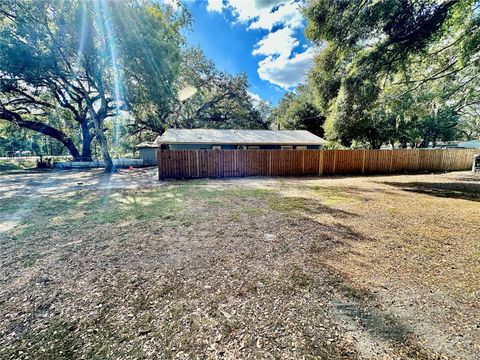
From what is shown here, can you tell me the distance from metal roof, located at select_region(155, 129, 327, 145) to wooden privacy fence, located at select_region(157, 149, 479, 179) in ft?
10.4

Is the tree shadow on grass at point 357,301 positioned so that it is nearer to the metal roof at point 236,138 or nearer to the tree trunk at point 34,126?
the metal roof at point 236,138

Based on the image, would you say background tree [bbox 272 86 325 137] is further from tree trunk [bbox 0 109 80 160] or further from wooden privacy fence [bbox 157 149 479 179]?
tree trunk [bbox 0 109 80 160]

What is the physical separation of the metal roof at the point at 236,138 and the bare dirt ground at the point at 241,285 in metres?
10.00

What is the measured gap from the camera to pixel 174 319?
81.8 inches

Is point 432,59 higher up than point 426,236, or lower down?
higher up

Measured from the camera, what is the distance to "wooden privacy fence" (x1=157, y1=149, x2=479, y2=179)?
11562 mm

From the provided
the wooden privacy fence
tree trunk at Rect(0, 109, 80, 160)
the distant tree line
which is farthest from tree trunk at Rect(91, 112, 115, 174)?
the distant tree line

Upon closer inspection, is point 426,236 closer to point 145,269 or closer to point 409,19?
point 145,269

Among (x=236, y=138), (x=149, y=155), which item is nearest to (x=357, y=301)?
(x=236, y=138)

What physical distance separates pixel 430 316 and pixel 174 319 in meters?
2.36

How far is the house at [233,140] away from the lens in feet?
48.7

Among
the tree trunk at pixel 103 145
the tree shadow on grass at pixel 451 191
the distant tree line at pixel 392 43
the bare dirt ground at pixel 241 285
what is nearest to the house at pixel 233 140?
the tree trunk at pixel 103 145

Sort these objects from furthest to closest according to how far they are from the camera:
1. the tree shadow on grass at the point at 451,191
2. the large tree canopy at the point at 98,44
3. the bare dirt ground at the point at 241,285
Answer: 1. the large tree canopy at the point at 98,44
2. the tree shadow on grass at the point at 451,191
3. the bare dirt ground at the point at 241,285

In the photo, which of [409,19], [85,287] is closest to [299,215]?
[85,287]
